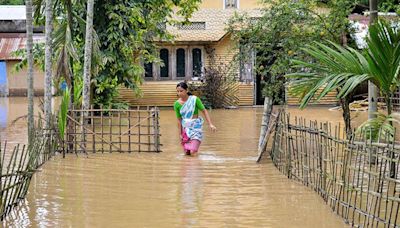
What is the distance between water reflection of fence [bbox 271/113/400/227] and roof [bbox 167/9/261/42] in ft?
51.7

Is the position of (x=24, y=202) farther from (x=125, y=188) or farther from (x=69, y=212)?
(x=125, y=188)

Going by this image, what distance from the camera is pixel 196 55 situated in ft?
88.8

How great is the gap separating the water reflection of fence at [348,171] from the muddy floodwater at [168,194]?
186 mm

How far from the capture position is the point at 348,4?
484 inches

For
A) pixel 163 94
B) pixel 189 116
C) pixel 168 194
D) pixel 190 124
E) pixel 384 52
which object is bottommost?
pixel 168 194

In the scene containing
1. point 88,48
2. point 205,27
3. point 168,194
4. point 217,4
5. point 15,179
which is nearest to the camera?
point 15,179

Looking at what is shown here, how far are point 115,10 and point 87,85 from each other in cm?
527

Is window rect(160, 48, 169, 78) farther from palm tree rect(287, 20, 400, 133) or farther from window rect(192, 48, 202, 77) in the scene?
palm tree rect(287, 20, 400, 133)

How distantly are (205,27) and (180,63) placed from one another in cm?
181

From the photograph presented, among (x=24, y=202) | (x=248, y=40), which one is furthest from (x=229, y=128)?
(x=24, y=202)

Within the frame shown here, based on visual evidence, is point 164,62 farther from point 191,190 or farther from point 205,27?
point 191,190

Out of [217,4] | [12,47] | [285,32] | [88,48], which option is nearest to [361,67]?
[285,32]

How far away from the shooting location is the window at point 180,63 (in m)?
27.1

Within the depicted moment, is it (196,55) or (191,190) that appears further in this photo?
(196,55)
